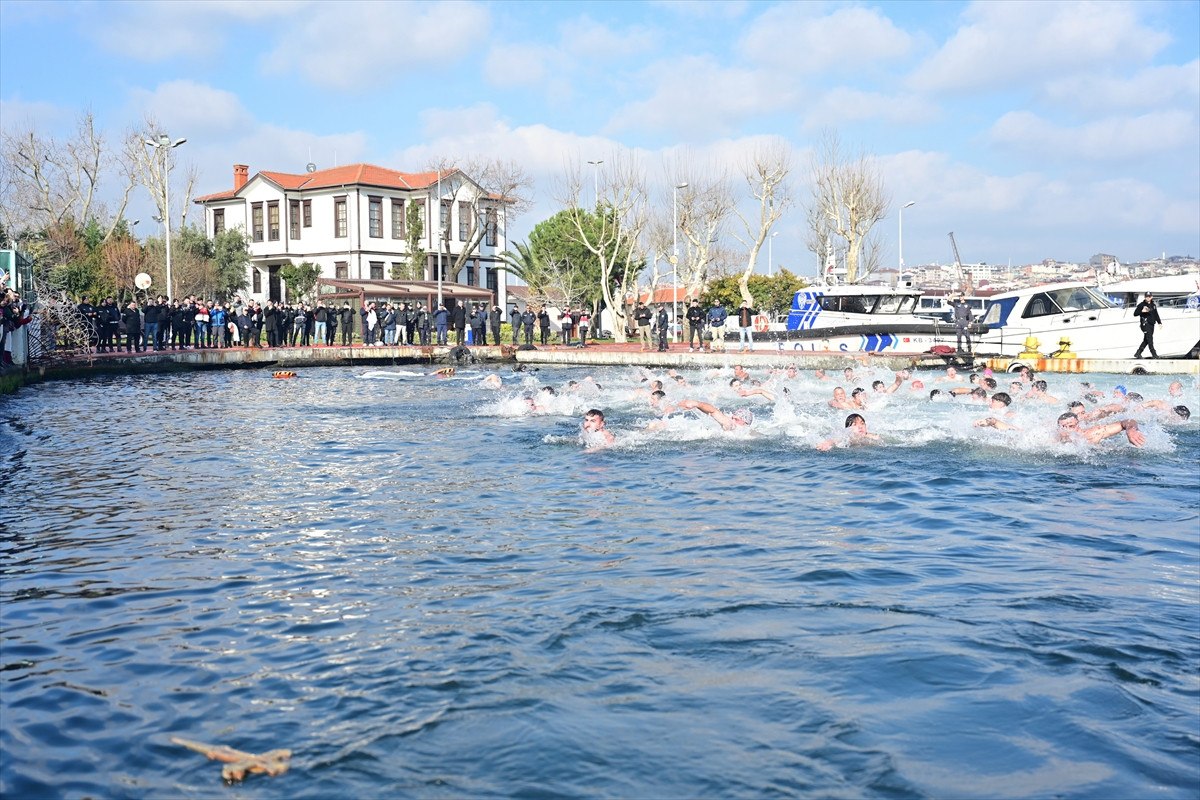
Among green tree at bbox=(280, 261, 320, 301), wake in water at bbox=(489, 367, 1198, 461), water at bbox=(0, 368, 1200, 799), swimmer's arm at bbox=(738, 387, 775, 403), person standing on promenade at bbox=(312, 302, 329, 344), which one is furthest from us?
green tree at bbox=(280, 261, 320, 301)

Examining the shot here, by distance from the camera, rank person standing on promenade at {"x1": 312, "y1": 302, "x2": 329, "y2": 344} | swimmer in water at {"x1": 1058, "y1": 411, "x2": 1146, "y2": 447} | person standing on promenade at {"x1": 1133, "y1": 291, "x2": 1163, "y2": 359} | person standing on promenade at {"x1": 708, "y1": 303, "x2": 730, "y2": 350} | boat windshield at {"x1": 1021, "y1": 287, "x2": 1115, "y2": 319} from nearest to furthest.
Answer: swimmer in water at {"x1": 1058, "y1": 411, "x2": 1146, "y2": 447} < person standing on promenade at {"x1": 1133, "y1": 291, "x2": 1163, "y2": 359} < boat windshield at {"x1": 1021, "y1": 287, "x2": 1115, "y2": 319} < person standing on promenade at {"x1": 708, "y1": 303, "x2": 730, "y2": 350} < person standing on promenade at {"x1": 312, "y1": 302, "x2": 329, "y2": 344}

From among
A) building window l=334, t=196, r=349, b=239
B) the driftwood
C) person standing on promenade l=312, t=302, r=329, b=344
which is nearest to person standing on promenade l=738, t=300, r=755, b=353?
person standing on promenade l=312, t=302, r=329, b=344

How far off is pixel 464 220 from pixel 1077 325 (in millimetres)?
37584

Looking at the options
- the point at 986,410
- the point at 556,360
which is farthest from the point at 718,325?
the point at 986,410

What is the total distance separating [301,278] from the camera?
5447cm

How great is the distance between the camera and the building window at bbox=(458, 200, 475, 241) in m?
59.7

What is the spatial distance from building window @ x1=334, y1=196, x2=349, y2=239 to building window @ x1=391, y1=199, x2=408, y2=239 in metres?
2.49

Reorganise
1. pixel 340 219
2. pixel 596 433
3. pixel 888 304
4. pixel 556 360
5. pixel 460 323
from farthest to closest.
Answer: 1. pixel 340 219
2. pixel 460 323
3. pixel 556 360
4. pixel 888 304
5. pixel 596 433

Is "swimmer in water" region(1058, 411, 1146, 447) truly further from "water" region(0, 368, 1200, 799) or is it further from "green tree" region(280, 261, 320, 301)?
"green tree" region(280, 261, 320, 301)

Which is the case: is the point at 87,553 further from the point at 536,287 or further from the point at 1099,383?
the point at 536,287

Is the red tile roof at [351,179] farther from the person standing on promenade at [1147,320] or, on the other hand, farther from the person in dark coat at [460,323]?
the person standing on promenade at [1147,320]

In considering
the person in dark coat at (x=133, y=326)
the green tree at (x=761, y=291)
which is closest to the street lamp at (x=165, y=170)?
the person in dark coat at (x=133, y=326)

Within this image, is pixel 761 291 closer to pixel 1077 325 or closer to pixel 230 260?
pixel 230 260

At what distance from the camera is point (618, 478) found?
13.7 m
